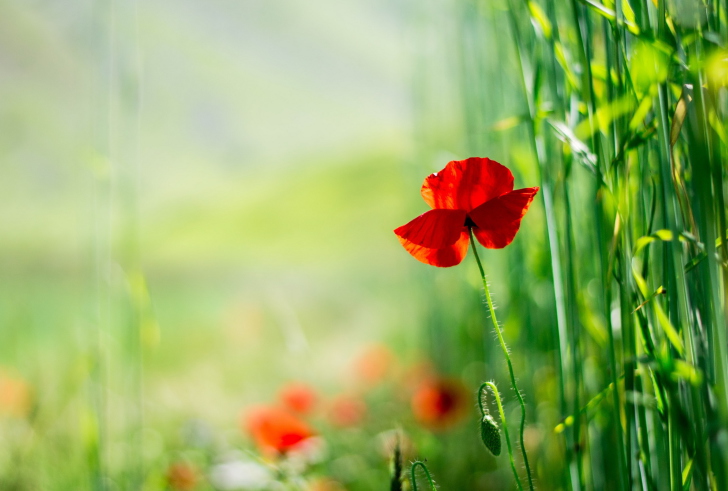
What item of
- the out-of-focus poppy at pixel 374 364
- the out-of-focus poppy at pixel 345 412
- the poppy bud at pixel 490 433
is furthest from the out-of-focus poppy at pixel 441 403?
the poppy bud at pixel 490 433

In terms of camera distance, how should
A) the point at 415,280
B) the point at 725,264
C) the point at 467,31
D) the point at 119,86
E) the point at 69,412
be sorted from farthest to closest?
the point at 415,280
the point at 69,412
the point at 467,31
the point at 119,86
the point at 725,264

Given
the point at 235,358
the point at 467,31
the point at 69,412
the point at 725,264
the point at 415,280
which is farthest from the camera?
the point at 235,358

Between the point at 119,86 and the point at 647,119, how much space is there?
0.59m

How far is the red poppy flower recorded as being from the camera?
36 cm

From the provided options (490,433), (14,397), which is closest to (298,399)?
(14,397)

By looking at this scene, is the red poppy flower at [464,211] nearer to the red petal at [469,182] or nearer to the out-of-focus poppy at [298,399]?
the red petal at [469,182]

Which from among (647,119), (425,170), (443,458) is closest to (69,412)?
(443,458)

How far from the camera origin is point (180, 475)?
0.82 meters

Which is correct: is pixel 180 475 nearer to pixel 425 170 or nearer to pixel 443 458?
pixel 443 458

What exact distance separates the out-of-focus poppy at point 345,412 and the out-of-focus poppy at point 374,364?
0.18 m

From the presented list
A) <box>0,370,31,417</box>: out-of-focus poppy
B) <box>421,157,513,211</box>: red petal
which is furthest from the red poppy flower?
<box>0,370,31,417</box>: out-of-focus poppy

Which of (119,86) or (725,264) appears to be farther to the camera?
(119,86)

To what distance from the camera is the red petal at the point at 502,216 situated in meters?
0.36

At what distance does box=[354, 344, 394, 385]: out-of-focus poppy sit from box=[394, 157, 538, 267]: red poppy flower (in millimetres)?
972
